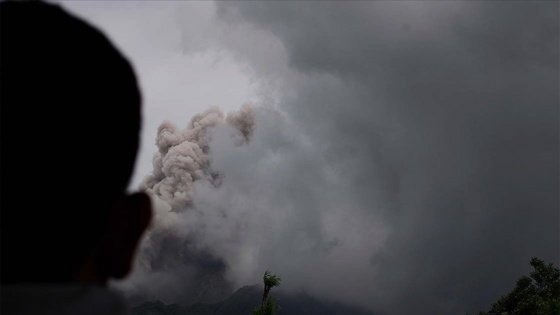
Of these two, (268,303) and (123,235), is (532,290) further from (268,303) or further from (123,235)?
(123,235)

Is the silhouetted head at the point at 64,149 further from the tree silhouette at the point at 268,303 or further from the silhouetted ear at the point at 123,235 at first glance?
the tree silhouette at the point at 268,303

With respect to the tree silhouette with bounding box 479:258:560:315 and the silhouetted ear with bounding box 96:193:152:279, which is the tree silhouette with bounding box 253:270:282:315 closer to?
the tree silhouette with bounding box 479:258:560:315

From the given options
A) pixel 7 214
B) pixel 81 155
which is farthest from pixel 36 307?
pixel 81 155

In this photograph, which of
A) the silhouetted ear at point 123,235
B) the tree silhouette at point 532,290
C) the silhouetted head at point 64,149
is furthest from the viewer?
the tree silhouette at point 532,290

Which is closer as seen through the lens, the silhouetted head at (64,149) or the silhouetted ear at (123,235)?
the silhouetted head at (64,149)

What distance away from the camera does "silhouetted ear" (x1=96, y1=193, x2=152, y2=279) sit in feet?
4.41

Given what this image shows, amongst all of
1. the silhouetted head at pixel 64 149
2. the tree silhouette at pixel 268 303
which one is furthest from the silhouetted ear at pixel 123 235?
the tree silhouette at pixel 268 303

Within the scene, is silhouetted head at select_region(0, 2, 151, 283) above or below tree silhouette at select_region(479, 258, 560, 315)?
below

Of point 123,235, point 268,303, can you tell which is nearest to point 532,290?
point 268,303

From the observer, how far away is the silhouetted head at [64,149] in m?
1.21

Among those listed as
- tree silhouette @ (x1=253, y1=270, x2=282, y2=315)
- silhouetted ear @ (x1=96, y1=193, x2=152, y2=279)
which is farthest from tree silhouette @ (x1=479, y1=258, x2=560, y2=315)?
silhouetted ear @ (x1=96, y1=193, x2=152, y2=279)

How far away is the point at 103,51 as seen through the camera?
54.5 inches

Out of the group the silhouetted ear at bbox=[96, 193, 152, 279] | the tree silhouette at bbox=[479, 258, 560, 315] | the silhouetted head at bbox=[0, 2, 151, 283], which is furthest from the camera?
the tree silhouette at bbox=[479, 258, 560, 315]

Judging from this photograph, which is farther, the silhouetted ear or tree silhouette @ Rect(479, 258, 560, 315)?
tree silhouette @ Rect(479, 258, 560, 315)
